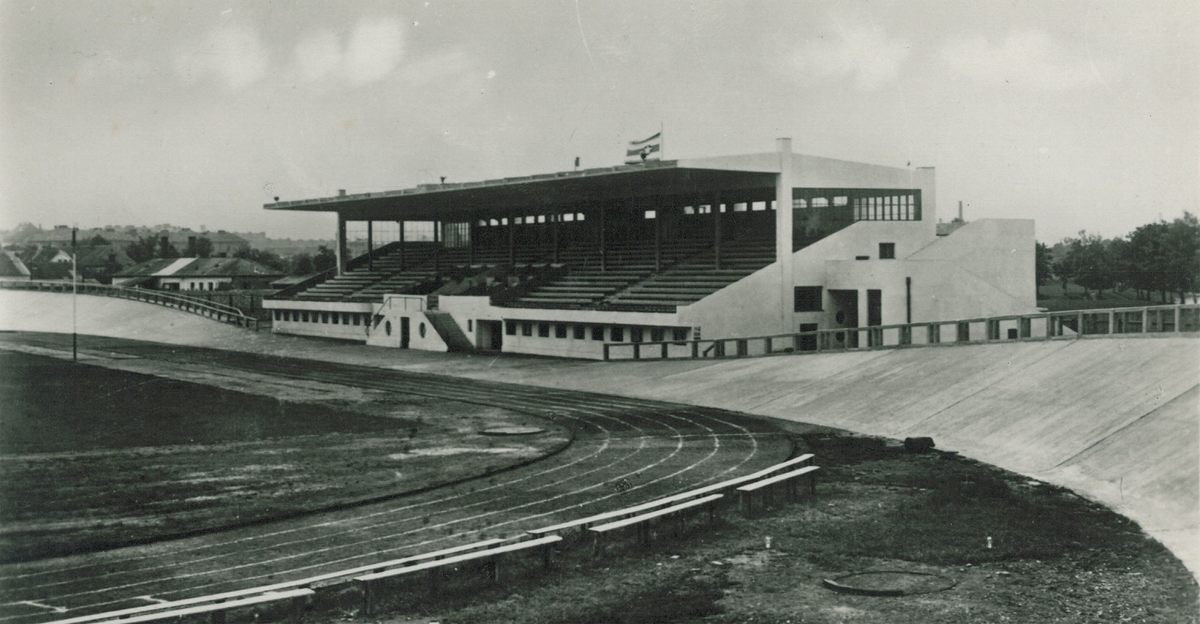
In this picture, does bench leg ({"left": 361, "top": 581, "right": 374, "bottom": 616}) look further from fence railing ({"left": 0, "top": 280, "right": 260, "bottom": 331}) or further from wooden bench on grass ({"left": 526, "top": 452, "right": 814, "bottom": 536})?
fence railing ({"left": 0, "top": 280, "right": 260, "bottom": 331})

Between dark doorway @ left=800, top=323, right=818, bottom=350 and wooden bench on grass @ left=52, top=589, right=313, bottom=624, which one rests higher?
dark doorway @ left=800, top=323, right=818, bottom=350

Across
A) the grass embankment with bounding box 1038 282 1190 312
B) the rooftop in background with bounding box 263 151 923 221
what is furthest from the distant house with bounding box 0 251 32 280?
the grass embankment with bounding box 1038 282 1190 312

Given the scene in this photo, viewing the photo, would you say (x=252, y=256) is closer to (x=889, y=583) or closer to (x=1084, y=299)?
(x=1084, y=299)

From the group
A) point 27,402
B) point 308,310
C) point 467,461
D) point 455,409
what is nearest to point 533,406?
point 455,409

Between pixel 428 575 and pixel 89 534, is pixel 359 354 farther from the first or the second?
pixel 428 575

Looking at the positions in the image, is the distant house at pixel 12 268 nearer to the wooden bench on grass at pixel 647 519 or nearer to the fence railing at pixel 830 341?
the fence railing at pixel 830 341

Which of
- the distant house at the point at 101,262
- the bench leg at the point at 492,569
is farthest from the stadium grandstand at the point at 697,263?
the distant house at the point at 101,262

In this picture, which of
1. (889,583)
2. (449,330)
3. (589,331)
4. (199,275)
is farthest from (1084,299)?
(889,583)

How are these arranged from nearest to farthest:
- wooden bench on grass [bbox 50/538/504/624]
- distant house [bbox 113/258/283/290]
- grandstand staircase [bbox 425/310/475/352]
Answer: wooden bench on grass [bbox 50/538/504/624] → grandstand staircase [bbox 425/310/475/352] → distant house [bbox 113/258/283/290]
